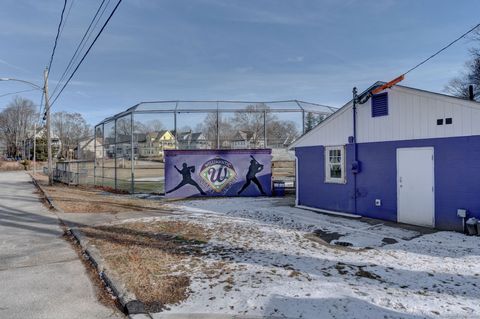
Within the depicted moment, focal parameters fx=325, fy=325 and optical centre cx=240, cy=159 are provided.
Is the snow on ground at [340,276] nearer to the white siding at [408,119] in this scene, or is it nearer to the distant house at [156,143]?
the white siding at [408,119]

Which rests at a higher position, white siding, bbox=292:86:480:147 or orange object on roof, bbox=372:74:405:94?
orange object on roof, bbox=372:74:405:94

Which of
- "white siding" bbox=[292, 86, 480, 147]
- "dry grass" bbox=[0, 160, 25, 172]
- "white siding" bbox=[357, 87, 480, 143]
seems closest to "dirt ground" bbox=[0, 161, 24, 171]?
"dry grass" bbox=[0, 160, 25, 172]

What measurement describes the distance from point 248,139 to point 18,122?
8085cm

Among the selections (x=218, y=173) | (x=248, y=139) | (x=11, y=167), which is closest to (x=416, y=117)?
(x=218, y=173)

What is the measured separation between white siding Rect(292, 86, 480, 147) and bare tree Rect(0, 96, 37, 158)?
83270 millimetres

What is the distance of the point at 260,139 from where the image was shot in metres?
17.9

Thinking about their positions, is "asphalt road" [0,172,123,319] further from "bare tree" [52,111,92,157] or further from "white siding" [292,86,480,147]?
"bare tree" [52,111,92,157]

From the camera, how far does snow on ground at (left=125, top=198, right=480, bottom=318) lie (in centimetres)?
368

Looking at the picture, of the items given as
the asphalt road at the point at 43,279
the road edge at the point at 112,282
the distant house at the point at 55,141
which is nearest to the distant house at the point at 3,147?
the distant house at the point at 55,141

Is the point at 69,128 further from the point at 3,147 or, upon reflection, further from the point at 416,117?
the point at 416,117

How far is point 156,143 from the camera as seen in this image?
18500 millimetres

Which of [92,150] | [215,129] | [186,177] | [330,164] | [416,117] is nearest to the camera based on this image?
[416,117]

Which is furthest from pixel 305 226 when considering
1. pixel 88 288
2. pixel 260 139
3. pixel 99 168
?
pixel 99 168

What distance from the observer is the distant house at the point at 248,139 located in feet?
57.6
